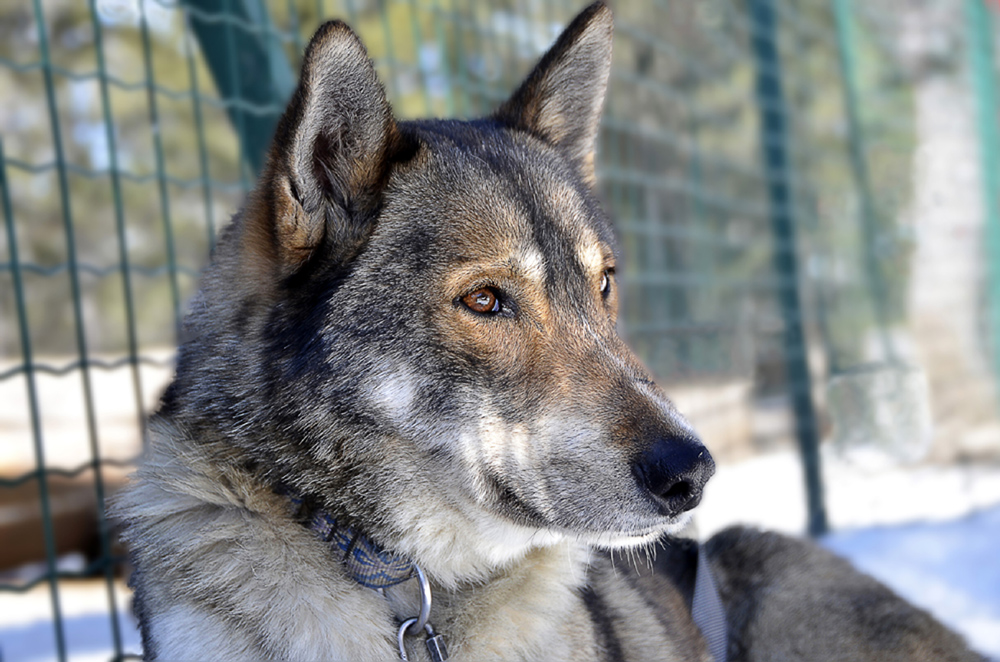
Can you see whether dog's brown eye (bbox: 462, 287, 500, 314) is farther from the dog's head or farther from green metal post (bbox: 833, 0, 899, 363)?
green metal post (bbox: 833, 0, 899, 363)

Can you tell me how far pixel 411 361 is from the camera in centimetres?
188

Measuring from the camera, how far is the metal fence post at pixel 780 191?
6.38 m

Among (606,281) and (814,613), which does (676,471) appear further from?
(814,613)

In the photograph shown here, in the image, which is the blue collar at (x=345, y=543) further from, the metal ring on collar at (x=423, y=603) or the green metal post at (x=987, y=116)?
the green metal post at (x=987, y=116)

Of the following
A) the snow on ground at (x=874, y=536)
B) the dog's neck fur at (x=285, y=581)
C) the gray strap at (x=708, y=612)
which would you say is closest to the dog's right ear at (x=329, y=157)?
the dog's neck fur at (x=285, y=581)

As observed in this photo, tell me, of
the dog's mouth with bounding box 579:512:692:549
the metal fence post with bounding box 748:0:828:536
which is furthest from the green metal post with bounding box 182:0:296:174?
the metal fence post with bounding box 748:0:828:536

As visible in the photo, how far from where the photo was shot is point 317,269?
194 cm

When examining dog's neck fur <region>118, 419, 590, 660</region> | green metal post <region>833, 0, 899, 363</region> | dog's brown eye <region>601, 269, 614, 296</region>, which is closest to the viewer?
dog's neck fur <region>118, 419, 590, 660</region>

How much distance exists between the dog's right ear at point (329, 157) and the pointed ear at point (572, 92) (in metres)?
0.55

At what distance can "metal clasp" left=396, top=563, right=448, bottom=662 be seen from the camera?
1829mm

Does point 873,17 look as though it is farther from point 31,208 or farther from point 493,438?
point 31,208

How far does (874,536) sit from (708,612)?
12.1 ft

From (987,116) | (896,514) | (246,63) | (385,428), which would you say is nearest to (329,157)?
(385,428)

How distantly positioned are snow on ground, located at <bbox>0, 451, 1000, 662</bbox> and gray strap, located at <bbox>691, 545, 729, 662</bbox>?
49.6 inches
